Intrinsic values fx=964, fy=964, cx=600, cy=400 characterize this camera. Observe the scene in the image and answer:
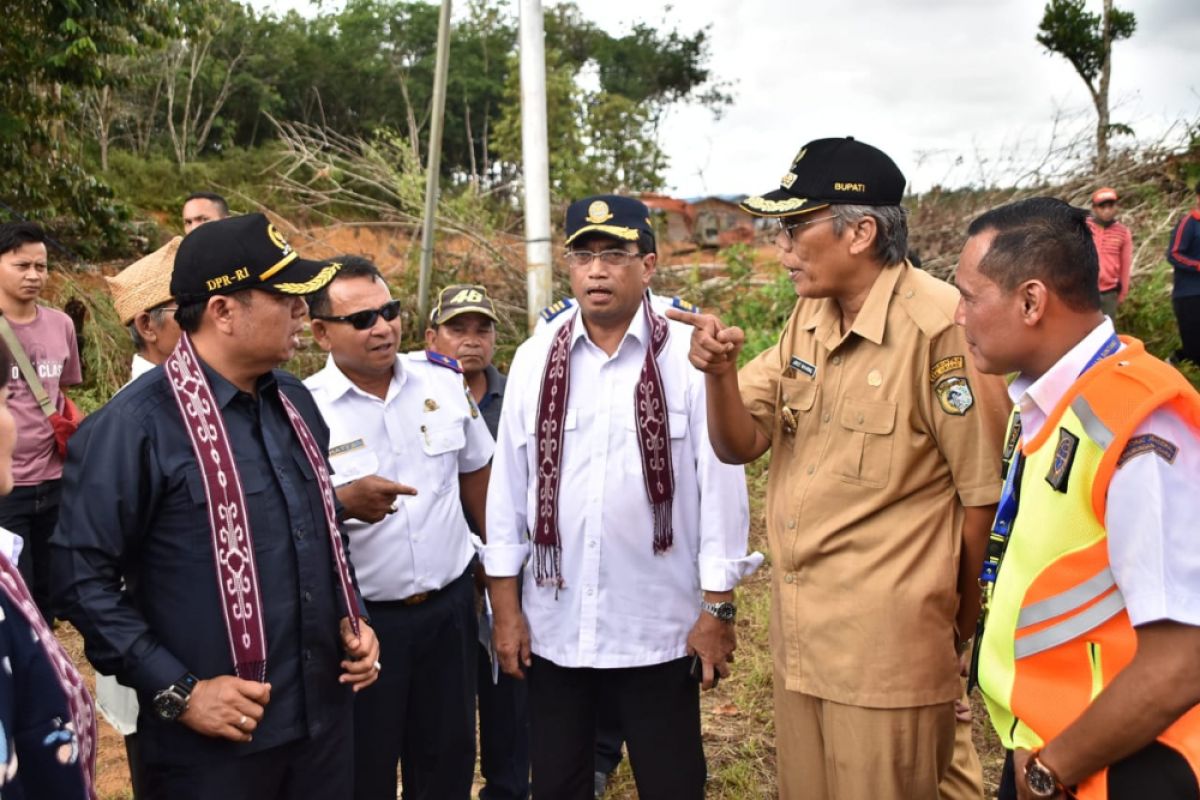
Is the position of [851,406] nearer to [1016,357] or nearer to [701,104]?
[1016,357]

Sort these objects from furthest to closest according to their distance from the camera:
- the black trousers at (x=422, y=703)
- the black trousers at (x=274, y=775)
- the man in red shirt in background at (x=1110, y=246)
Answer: the man in red shirt in background at (x=1110, y=246) → the black trousers at (x=422, y=703) → the black trousers at (x=274, y=775)

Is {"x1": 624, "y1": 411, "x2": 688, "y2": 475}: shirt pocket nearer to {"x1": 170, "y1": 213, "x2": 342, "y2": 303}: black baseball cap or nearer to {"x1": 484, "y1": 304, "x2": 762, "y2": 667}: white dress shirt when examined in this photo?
{"x1": 484, "y1": 304, "x2": 762, "y2": 667}: white dress shirt

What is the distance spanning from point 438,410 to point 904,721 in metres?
1.84

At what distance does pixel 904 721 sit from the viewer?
242 centimetres

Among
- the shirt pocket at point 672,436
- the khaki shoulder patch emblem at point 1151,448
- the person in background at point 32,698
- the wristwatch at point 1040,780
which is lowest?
the wristwatch at point 1040,780

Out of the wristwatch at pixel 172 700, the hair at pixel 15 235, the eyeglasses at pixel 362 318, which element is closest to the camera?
the wristwatch at pixel 172 700

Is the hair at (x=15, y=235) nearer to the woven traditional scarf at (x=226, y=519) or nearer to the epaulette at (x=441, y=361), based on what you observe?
the epaulette at (x=441, y=361)

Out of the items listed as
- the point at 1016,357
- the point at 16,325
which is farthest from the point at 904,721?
the point at 16,325

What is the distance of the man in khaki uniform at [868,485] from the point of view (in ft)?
7.88

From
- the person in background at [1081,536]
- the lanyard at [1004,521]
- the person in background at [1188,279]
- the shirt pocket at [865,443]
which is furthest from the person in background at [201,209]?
the person in background at [1188,279]

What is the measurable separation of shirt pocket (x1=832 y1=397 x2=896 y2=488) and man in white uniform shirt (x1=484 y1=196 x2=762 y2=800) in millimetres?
482

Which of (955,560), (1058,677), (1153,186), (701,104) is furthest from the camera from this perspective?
(701,104)

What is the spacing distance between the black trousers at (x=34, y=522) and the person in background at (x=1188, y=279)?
26.8 ft

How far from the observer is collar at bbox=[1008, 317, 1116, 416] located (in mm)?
1891
